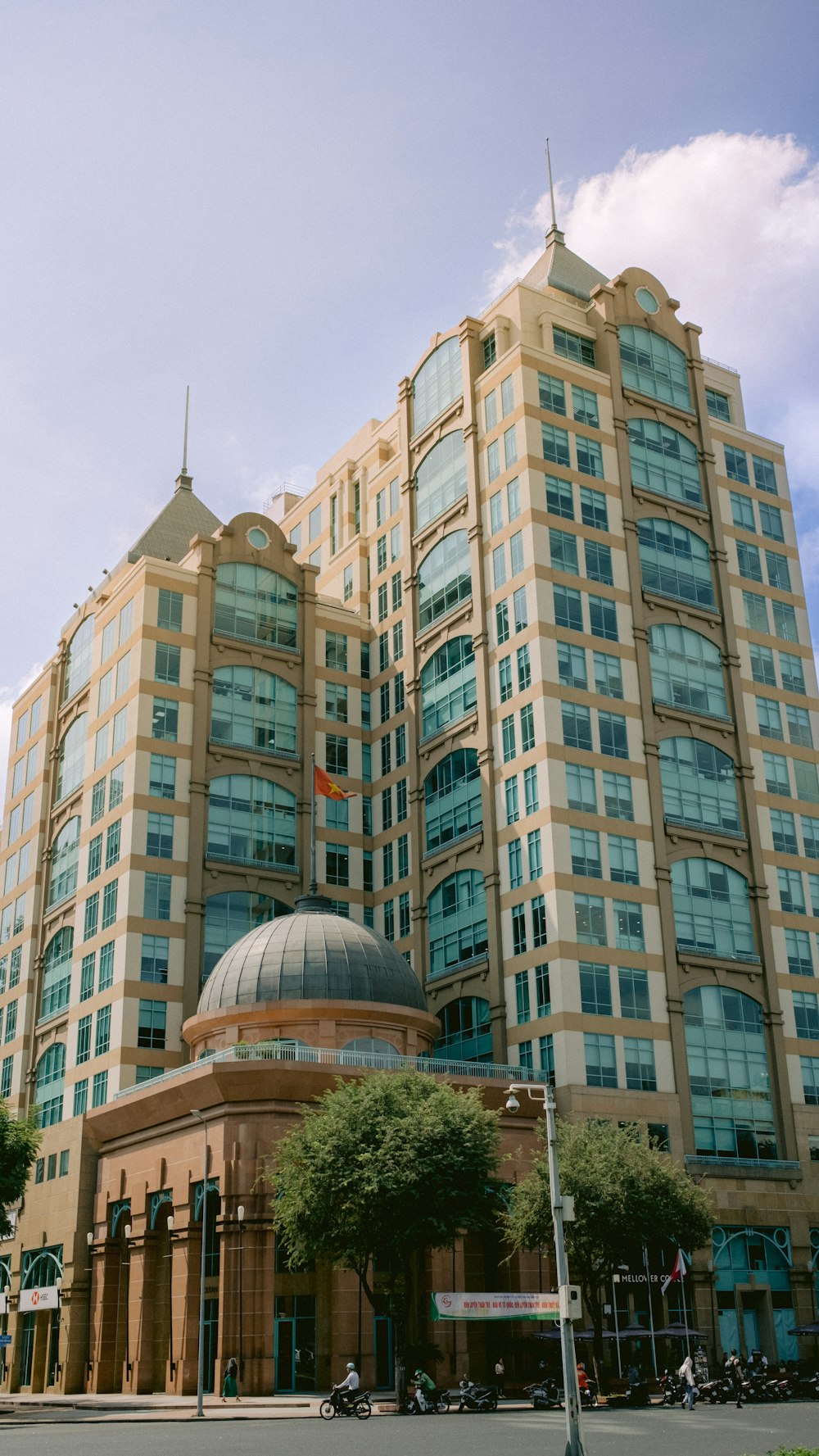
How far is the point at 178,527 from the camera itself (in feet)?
315

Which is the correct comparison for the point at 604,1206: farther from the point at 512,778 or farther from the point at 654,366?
the point at 654,366

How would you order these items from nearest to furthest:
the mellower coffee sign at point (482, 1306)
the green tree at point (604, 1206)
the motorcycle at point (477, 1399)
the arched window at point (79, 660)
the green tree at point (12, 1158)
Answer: the motorcycle at point (477, 1399)
the mellower coffee sign at point (482, 1306)
the green tree at point (604, 1206)
the green tree at point (12, 1158)
the arched window at point (79, 660)

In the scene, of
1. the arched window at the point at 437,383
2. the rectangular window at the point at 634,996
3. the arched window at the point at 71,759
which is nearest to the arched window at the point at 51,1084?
the arched window at the point at 71,759

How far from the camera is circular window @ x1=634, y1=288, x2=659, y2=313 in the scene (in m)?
86.1

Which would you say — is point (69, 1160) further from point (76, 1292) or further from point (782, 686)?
point (782, 686)

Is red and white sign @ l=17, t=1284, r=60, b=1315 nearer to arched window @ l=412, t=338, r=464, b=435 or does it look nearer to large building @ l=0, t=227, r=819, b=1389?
large building @ l=0, t=227, r=819, b=1389

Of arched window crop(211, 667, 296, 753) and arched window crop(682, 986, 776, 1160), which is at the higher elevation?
arched window crop(211, 667, 296, 753)

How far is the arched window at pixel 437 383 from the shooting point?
85125mm

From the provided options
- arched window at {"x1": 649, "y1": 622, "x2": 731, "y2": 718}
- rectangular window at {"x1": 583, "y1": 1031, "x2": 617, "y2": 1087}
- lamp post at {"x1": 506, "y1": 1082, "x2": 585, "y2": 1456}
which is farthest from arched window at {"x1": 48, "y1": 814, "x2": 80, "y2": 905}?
lamp post at {"x1": 506, "y1": 1082, "x2": 585, "y2": 1456}

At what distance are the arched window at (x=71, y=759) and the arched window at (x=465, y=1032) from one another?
89.3 feet

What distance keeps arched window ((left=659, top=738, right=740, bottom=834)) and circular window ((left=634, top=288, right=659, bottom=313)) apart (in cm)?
2778

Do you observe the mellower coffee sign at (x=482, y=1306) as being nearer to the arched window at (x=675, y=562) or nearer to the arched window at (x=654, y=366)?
the arched window at (x=675, y=562)

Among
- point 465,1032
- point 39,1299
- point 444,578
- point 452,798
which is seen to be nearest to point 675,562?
point 444,578

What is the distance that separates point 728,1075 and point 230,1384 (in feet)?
99.4
